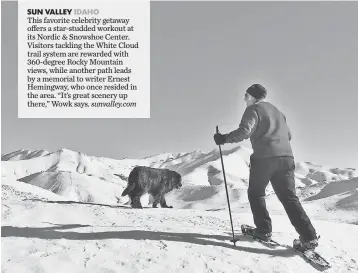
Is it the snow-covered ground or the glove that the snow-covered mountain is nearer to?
the snow-covered ground

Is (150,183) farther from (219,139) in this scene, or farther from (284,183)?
(284,183)

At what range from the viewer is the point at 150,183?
10.3m

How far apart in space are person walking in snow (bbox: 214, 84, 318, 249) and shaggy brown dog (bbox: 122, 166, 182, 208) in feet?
15.2

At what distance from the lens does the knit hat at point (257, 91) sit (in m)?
5.74

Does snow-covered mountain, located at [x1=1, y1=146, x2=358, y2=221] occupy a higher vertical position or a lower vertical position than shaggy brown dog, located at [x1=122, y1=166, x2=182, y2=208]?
lower

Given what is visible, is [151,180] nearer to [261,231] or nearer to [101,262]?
[261,231]

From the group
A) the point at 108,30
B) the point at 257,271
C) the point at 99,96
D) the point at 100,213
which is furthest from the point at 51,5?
the point at 257,271

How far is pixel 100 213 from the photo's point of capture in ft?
24.7

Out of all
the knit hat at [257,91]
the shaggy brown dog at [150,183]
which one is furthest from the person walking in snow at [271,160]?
the shaggy brown dog at [150,183]

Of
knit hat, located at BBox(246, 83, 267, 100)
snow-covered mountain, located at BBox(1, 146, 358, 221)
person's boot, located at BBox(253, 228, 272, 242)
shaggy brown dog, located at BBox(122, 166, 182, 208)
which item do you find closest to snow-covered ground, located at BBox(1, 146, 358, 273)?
person's boot, located at BBox(253, 228, 272, 242)

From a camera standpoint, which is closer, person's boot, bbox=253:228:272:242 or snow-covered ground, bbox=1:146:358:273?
snow-covered ground, bbox=1:146:358:273

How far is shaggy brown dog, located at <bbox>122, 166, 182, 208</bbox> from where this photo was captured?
985 centimetres

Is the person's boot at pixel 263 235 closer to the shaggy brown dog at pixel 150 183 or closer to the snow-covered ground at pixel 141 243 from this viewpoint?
the snow-covered ground at pixel 141 243

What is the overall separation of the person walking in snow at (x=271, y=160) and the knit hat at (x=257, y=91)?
0.51 ft
